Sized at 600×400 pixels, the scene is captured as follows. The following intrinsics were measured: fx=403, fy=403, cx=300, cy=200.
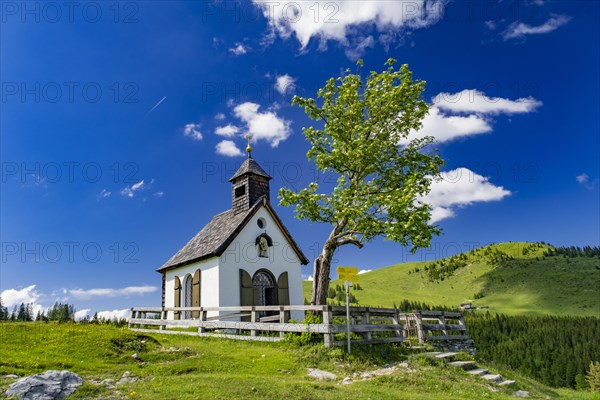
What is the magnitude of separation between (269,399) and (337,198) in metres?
12.8

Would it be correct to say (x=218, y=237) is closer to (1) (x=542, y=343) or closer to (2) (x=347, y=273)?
(2) (x=347, y=273)

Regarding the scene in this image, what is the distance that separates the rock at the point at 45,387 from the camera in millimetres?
9484

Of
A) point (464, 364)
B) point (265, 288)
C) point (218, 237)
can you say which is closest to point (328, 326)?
point (464, 364)

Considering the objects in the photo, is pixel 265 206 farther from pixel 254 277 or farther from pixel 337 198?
pixel 337 198

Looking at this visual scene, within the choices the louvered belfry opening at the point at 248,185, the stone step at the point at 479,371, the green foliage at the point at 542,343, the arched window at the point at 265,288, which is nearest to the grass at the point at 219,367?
the stone step at the point at 479,371

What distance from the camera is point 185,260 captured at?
93.1 ft

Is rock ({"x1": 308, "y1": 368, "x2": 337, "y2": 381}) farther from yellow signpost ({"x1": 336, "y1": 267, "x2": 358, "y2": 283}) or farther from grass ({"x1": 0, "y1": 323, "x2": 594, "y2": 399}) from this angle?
yellow signpost ({"x1": 336, "y1": 267, "x2": 358, "y2": 283})

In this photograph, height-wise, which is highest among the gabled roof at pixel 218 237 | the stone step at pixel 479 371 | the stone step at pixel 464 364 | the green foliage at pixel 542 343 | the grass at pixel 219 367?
the gabled roof at pixel 218 237

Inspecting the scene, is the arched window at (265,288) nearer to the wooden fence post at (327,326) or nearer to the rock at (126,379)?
the wooden fence post at (327,326)

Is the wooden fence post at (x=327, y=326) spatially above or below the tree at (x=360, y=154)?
below

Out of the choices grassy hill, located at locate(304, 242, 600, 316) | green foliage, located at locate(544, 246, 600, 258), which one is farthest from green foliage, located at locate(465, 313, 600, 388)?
green foliage, located at locate(544, 246, 600, 258)

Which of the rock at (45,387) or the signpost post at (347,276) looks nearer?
the rock at (45,387)

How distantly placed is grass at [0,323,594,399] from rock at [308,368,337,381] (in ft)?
0.83

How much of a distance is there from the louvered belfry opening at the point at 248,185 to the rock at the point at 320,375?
16.5 m
